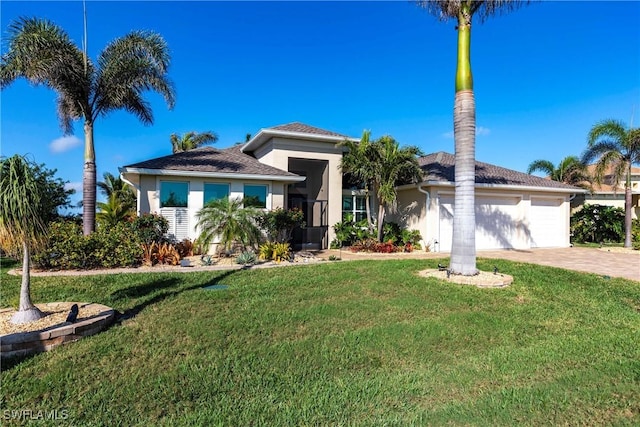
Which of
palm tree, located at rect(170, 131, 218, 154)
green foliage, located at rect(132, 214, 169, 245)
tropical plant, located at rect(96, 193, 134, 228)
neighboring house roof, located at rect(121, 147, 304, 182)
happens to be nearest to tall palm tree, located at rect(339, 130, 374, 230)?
neighboring house roof, located at rect(121, 147, 304, 182)

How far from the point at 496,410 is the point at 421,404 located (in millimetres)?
705

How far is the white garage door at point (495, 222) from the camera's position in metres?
16.7

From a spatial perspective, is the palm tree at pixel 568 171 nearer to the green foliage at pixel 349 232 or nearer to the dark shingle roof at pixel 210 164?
the green foliage at pixel 349 232

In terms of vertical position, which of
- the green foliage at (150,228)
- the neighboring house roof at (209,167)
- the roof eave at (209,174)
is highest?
the neighboring house roof at (209,167)

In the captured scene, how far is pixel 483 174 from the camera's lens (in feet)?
59.7

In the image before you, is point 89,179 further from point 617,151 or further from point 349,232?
point 617,151

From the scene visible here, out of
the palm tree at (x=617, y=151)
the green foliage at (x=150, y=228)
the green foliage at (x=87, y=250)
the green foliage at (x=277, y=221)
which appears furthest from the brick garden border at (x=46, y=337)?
the palm tree at (x=617, y=151)

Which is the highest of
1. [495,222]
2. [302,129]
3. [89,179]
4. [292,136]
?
[302,129]

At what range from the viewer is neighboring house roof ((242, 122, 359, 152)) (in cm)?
1524

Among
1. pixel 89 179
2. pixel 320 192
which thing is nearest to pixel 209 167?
pixel 89 179

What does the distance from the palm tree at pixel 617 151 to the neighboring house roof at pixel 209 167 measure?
51.1 feet

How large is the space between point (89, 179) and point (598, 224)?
89.2ft

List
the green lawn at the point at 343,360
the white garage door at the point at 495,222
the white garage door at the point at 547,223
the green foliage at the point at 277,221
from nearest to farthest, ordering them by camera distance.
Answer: the green lawn at the point at 343,360
the green foliage at the point at 277,221
the white garage door at the point at 495,222
the white garage door at the point at 547,223

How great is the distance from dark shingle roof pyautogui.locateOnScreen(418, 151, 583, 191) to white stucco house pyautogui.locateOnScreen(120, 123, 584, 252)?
69 millimetres
